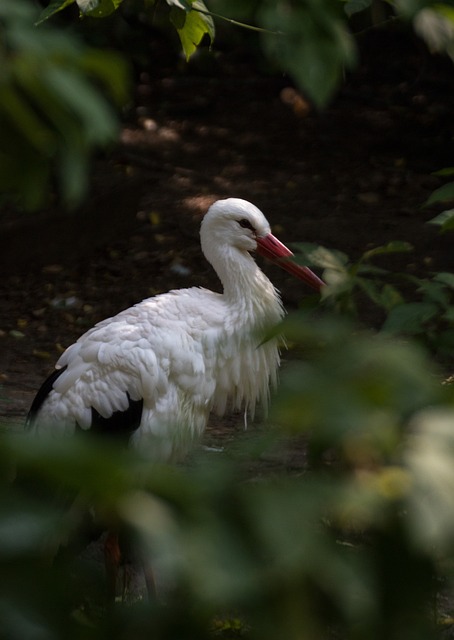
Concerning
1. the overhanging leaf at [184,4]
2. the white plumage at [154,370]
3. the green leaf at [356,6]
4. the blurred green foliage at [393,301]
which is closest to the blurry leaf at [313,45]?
the green leaf at [356,6]

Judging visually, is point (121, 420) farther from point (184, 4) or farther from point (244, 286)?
point (184, 4)

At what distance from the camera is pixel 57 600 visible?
65 centimetres

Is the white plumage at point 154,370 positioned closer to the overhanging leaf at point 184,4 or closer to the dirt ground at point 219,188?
the dirt ground at point 219,188

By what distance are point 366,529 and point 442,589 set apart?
68mm

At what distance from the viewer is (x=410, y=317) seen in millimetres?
1624

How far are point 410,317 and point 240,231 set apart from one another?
2768mm

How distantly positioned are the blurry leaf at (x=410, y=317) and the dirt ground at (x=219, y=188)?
11.6 ft

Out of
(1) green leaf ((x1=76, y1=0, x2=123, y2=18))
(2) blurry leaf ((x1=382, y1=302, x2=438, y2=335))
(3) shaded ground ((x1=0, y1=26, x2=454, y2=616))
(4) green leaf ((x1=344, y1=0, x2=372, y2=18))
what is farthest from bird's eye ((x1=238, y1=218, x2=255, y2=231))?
(4) green leaf ((x1=344, y1=0, x2=372, y2=18))

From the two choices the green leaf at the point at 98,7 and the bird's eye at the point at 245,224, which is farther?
the bird's eye at the point at 245,224

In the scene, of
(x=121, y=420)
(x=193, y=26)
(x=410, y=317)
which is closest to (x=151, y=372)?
(x=121, y=420)

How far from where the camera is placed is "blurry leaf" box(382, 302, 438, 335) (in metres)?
1.57

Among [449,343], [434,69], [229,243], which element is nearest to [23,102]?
[449,343]

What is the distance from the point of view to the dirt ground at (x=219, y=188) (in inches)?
259

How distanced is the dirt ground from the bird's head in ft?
3.75
